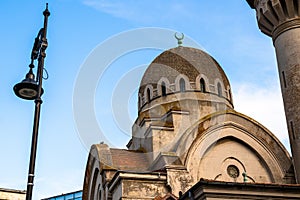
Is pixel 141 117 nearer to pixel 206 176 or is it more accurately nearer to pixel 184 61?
pixel 184 61

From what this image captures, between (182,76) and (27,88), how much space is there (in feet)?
56.6

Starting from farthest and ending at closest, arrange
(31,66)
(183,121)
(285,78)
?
1. (183,121)
2. (285,78)
3. (31,66)

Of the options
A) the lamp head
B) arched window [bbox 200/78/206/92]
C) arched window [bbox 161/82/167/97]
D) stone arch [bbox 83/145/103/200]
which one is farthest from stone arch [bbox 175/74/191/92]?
the lamp head

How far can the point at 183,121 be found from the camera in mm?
21469

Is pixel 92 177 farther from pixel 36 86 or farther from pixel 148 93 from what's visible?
pixel 36 86

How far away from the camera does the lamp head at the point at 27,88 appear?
309 inches

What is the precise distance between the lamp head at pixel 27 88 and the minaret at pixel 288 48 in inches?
397

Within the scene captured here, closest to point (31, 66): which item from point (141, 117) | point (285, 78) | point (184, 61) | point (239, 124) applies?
point (285, 78)

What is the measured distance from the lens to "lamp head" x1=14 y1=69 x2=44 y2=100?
25.7 feet

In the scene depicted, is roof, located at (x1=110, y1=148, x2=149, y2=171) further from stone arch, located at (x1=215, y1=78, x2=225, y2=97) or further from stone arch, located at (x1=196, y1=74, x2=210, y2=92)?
stone arch, located at (x1=215, y1=78, x2=225, y2=97)

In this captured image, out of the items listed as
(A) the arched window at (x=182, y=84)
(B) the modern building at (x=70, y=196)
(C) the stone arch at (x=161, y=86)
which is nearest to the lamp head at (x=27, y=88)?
(C) the stone arch at (x=161, y=86)

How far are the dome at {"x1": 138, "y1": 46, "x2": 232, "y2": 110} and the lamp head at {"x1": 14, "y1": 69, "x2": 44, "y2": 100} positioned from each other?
53.3 feet

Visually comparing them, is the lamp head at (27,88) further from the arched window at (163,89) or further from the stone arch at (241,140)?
the arched window at (163,89)

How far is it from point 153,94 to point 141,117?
61.3 inches
